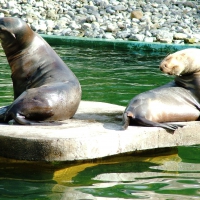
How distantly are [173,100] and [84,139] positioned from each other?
1.51 m

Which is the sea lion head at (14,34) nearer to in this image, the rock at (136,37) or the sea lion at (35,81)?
the sea lion at (35,81)

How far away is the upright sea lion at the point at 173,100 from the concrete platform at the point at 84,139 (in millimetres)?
150

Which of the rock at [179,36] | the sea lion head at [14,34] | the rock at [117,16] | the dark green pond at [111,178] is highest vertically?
the sea lion head at [14,34]

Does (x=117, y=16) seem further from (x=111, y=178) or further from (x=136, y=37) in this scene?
Result: (x=111, y=178)

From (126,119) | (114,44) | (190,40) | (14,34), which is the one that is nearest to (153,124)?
(126,119)

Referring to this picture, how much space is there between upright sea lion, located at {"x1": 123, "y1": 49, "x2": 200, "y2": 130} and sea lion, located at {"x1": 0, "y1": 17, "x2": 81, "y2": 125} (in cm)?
61

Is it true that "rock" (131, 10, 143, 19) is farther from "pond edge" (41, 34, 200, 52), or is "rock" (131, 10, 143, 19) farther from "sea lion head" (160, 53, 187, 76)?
"sea lion head" (160, 53, 187, 76)

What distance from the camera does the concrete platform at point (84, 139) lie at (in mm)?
5508

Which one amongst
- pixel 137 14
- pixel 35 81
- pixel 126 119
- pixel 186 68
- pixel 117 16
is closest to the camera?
pixel 126 119

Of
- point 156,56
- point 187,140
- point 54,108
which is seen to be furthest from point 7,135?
point 156,56

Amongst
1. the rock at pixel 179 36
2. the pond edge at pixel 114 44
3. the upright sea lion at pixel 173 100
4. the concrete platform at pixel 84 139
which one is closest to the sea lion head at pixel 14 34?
the concrete platform at pixel 84 139

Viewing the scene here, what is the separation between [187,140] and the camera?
6.40 metres

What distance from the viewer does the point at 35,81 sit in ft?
21.7

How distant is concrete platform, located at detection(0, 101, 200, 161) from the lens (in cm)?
551
